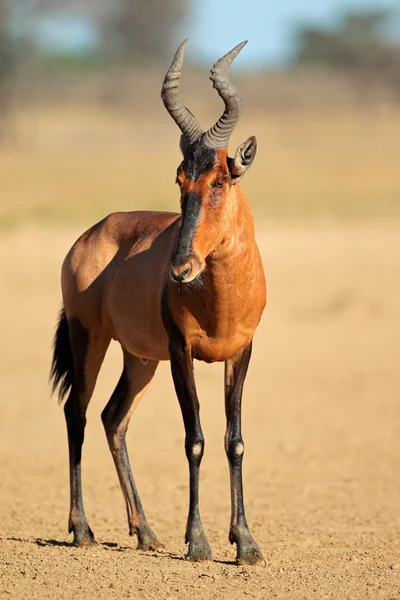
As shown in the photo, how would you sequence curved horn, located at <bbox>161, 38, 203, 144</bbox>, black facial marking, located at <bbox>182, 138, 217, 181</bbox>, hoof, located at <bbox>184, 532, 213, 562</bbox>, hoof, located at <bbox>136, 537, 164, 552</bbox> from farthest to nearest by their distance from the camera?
hoof, located at <bbox>136, 537, 164, 552</bbox> < hoof, located at <bbox>184, 532, 213, 562</bbox> < curved horn, located at <bbox>161, 38, 203, 144</bbox> < black facial marking, located at <bbox>182, 138, 217, 181</bbox>

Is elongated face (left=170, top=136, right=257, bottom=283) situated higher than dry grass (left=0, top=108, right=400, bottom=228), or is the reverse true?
dry grass (left=0, top=108, right=400, bottom=228)

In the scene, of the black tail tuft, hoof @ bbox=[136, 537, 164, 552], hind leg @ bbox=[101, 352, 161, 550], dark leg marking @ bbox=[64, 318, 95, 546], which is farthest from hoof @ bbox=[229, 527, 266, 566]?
the black tail tuft

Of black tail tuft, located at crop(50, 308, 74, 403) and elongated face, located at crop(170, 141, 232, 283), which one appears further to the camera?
black tail tuft, located at crop(50, 308, 74, 403)

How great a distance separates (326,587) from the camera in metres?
6.29

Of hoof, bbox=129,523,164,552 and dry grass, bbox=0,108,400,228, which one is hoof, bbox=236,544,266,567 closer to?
hoof, bbox=129,523,164,552

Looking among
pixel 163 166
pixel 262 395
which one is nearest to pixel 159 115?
pixel 163 166

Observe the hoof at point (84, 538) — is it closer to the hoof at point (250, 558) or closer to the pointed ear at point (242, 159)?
the hoof at point (250, 558)

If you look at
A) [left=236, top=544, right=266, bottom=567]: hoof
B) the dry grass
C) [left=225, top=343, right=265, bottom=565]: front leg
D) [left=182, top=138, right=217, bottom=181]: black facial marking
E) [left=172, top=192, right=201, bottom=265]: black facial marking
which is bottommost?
[left=236, top=544, right=266, bottom=567]: hoof

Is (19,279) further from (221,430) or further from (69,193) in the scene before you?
(69,193)

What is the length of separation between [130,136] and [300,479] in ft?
121

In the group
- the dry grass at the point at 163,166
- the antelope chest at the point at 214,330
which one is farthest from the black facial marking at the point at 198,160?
the dry grass at the point at 163,166

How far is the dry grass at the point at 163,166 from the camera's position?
27.3 meters

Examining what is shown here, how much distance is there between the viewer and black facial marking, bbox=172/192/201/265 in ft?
20.9

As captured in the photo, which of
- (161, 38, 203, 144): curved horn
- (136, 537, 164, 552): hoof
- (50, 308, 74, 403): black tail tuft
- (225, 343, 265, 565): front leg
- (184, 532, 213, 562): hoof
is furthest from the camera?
(50, 308, 74, 403): black tail tuft
